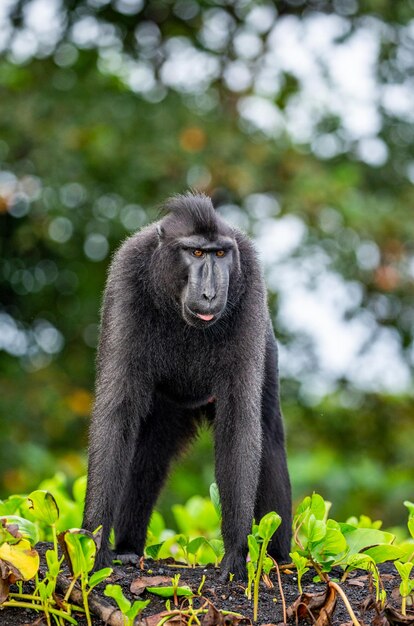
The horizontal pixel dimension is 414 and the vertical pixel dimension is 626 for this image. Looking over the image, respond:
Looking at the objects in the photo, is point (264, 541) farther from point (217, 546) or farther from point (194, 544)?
point (217, 546)

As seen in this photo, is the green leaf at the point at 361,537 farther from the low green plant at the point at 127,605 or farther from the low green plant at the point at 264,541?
the low green plant at the point at 127,605

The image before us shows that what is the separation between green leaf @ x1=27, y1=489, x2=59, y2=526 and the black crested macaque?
0.64 metres

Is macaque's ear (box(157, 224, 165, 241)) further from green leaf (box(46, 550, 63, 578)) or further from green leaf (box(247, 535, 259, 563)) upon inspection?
green leaf (box(46, 550, 63, 578))

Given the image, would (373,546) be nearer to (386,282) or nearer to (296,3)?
(386,282)

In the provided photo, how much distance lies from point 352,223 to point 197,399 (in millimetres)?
6189

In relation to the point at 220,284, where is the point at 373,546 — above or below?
below

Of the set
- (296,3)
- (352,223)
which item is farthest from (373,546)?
(296,3)

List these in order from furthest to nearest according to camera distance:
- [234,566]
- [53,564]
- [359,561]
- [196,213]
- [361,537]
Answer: [196,213], [234,566], [361,537], [359,561], [53,564]

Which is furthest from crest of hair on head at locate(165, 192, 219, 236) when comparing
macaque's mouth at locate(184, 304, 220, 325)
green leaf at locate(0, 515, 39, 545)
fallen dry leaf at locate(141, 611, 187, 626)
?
fallen dry leaf at locate(141, 611, 187, 626)

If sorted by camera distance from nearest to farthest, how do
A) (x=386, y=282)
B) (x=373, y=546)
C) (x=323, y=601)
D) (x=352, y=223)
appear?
(x=323, y=601)
(x=373, y=546)
(x=352, y=223)
(x=386, y=282)

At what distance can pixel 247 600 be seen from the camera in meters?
4.39

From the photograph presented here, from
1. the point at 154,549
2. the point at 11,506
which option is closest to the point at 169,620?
the point at 154,549

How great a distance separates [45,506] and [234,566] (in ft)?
3.47

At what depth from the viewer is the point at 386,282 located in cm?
1202
